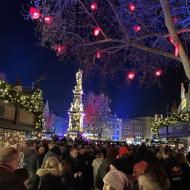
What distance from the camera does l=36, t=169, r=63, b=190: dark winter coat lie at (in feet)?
19.7

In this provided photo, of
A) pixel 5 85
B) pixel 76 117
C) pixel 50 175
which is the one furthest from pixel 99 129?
pixel 50 175

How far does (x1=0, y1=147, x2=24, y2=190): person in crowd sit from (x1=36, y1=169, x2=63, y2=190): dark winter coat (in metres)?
1.22

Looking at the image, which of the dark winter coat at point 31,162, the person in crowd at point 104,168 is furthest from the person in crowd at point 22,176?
the dark winter coat at point 31,162

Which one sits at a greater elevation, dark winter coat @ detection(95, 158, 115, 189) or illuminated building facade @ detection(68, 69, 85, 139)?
illuminated building facade @ detection(68, 69, 85, 139)

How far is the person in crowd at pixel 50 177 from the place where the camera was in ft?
19.8

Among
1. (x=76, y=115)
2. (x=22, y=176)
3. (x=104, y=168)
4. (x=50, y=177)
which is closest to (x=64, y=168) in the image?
(x=104, y=168)

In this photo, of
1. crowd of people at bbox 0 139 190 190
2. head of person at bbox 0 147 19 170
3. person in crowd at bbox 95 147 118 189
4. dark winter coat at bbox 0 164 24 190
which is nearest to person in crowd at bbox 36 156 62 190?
crowd of people at bbox 0 139 190 190

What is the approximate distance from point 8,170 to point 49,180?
1745mm

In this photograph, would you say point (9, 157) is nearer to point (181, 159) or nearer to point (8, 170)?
Answer: point (8, 170)

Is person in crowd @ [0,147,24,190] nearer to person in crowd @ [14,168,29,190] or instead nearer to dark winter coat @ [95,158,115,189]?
person in crowd @ [14,168,29,190]

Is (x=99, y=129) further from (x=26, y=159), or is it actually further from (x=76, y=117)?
(x=26, y=159)

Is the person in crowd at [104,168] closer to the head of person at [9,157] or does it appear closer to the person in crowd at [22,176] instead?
the head of person at [9,157]

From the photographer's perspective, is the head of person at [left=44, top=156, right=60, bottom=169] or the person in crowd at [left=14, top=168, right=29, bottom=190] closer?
the person in crowd at [left=14, top=168, right=29, bottom=190]

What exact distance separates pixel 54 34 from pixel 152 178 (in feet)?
28.5
